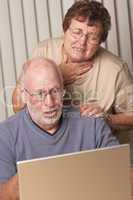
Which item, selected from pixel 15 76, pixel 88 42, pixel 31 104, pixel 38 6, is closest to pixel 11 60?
pixel 15 76

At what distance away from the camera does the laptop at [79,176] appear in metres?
0.95

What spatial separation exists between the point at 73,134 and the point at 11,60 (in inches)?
45.3

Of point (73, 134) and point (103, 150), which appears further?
point (73, 134)

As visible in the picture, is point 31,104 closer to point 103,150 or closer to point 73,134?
point 73,134

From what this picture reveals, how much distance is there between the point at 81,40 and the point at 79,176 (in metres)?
0.87

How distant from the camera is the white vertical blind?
2469 millimetres

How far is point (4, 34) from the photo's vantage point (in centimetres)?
254

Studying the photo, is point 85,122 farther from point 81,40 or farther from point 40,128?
point 81,40

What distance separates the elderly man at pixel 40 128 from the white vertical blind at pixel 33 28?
978mm

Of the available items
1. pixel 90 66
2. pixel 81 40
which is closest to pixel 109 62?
pixel 90 66

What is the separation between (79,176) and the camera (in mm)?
994

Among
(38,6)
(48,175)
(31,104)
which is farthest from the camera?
(38,6)

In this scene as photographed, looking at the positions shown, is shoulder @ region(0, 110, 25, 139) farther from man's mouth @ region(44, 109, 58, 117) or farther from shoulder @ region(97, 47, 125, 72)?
shoulder @ region(97, 47, 125, 72)

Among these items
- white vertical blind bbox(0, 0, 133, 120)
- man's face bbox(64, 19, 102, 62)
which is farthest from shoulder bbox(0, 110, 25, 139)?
white vertical blind bbox(0, 0, 133, 120)
